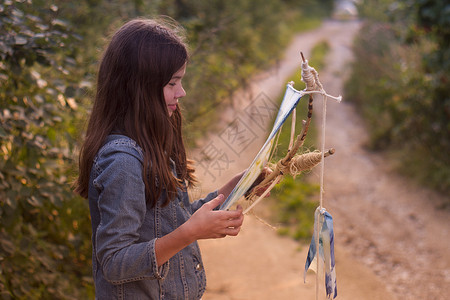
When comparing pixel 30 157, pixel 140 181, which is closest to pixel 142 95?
pixel 140 181

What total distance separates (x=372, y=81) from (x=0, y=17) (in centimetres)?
588

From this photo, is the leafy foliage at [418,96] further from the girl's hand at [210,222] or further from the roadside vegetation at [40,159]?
the girl's hand at [210,222]

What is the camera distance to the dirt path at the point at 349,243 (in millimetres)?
3340

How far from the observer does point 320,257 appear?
4.89 ft

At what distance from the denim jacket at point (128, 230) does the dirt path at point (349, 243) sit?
44.7 inches

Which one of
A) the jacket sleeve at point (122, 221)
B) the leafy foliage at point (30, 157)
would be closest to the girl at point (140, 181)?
the jacket sleeve at point (122, 221)

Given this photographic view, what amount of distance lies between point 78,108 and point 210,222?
1802 mm

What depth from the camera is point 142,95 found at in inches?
54.2

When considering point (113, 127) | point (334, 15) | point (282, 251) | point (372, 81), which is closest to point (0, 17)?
point (113, 127)

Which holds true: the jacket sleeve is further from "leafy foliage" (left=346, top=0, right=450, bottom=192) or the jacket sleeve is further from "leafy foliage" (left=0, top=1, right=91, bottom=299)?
"leafy foliage" (left=346, top=0, right=450, bottom=192)

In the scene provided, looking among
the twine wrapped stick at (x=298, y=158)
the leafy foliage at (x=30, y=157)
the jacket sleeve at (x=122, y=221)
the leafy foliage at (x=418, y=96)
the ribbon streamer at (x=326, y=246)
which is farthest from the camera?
the leafy foliage at (x=418, y=96)

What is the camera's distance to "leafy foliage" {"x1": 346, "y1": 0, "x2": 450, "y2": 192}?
4.62 m

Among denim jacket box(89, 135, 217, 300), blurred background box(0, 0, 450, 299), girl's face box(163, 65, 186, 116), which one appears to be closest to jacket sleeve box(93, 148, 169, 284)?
denim jacket box(89, 135, 217, 300)

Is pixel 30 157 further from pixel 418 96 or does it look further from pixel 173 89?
pixel 418 96
